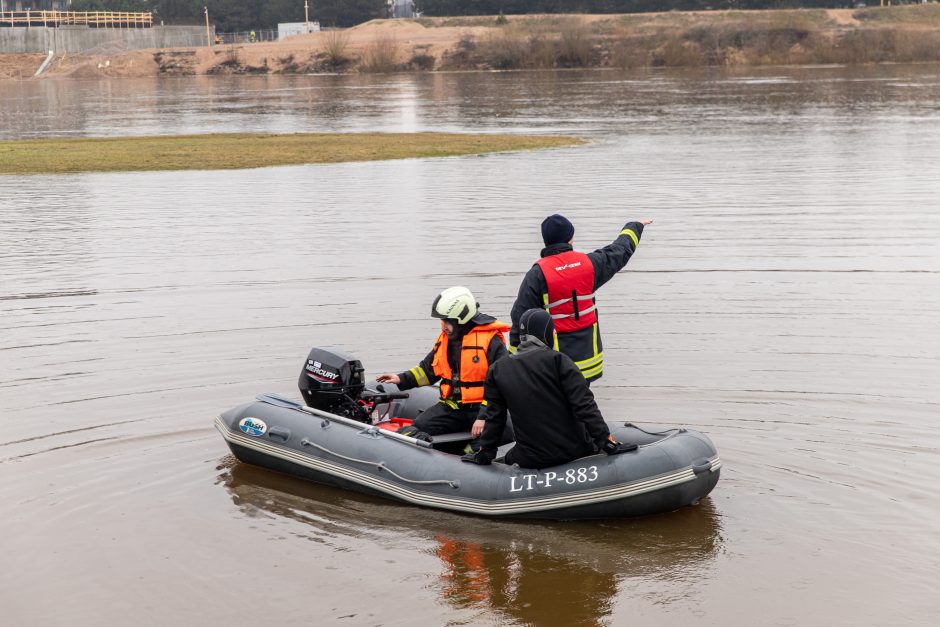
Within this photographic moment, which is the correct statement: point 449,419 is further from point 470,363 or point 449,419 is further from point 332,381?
point 332,381

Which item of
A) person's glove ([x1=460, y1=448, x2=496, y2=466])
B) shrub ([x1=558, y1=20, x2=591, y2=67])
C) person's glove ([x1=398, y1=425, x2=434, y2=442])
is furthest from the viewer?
shrub ([x1=558, y1=20, x2=591, y2=67])

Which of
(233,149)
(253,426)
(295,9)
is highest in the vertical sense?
(295,9)

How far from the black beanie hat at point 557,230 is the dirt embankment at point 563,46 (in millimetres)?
Result: 71920

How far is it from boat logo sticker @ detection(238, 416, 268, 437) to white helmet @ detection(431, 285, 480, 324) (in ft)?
6.17

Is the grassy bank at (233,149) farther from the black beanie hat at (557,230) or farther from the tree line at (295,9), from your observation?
the tree line at (295,9)

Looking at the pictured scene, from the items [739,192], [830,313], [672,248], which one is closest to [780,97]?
[739,192]

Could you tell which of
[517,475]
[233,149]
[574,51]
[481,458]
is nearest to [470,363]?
[481,458]

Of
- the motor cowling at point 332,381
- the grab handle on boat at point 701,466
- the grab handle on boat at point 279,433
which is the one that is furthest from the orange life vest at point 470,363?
the grab handle on boat at point 701,466

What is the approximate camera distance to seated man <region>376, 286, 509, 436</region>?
8.66 metres

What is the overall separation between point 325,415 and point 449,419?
3.49 ft

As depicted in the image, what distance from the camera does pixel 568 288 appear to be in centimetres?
882

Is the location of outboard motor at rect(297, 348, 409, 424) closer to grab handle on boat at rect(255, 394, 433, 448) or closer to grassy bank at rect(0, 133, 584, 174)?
grab handle on boat at rect(255, 394, 433, 448)

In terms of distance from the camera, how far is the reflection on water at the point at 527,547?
7270 mm

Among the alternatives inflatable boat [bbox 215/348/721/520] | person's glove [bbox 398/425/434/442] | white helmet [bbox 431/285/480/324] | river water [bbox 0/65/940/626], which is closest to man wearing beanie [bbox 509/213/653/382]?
white helmet [bbox 431/285/480/324]
